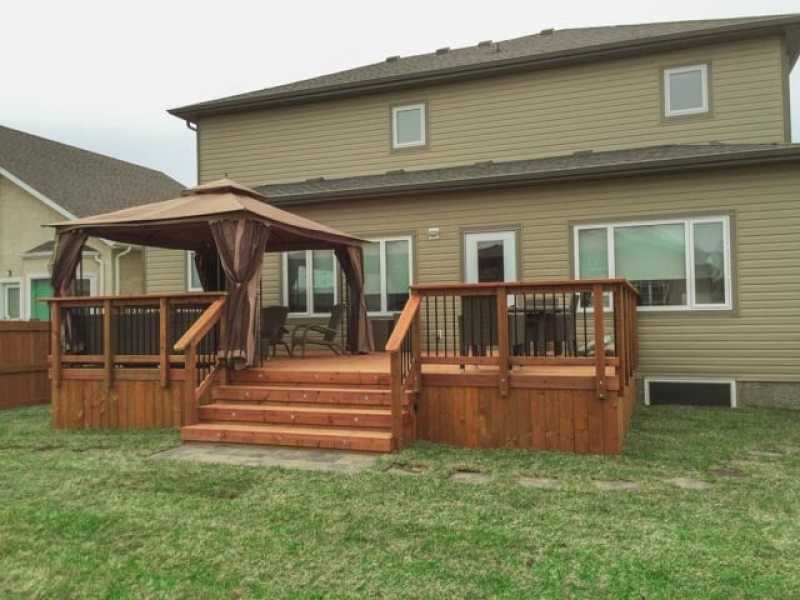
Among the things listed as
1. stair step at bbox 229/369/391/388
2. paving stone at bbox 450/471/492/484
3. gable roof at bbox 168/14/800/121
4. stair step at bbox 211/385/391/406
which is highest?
gable roof at bbox 168/14/800/121

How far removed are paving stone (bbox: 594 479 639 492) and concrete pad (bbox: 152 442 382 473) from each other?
1.80 m

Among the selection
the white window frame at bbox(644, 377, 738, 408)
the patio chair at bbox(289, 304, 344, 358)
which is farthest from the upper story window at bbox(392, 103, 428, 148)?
the white window frame at bbox(644, 377, 738, 408)

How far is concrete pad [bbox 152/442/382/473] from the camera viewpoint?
4.87 meters

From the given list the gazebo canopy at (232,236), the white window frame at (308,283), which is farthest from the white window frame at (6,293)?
the white window frame at (308,283)

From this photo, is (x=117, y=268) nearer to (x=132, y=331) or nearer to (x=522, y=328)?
(x=132, y=331)

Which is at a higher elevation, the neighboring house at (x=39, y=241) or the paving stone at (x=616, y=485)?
the neighboring house at (x=39, y=241)

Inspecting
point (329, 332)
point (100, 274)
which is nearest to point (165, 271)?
point (100, 274)

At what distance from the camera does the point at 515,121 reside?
1023 centimetres

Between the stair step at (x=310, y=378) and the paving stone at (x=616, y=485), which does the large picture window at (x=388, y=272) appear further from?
the paving stone at (x=616, y=485)

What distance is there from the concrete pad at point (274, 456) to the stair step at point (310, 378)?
92 cm

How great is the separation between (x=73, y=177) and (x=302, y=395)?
13.5 meters

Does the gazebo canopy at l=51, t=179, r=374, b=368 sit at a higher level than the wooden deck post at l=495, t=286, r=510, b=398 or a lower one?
higher

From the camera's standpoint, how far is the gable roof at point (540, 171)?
25.2 ft

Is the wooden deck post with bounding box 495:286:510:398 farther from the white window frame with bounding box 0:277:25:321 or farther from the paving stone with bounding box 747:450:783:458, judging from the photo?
the white window frame with bounding box 0:277:25:321
